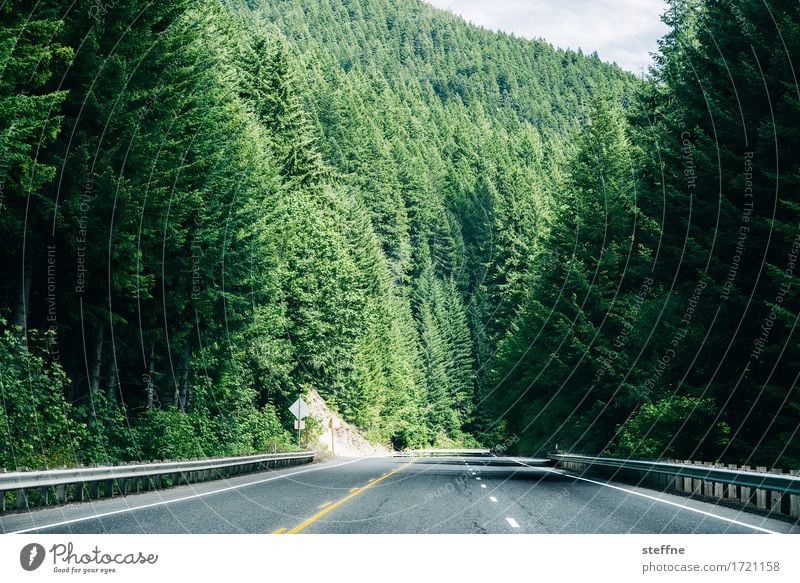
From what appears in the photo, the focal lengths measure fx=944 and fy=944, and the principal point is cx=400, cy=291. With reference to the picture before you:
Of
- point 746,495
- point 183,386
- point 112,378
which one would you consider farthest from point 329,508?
point 183,386

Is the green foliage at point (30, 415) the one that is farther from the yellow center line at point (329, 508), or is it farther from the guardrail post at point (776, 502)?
the guardrail post at point (776, 502)

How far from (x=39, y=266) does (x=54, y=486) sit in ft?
32.4

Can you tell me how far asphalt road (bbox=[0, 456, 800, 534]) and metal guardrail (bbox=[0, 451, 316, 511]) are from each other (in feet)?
1.59

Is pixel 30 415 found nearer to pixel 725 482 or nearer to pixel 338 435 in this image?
pixel 725 482

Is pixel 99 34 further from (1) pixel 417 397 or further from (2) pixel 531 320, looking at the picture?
(1) pixel 417 397

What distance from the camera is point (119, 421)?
95.0ft

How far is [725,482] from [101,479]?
12730 mm

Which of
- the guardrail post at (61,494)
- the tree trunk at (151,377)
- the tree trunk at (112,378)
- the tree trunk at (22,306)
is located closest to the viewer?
the guardrail post at (61,494)

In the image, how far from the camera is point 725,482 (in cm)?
1950

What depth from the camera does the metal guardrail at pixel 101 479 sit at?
15.5 meters
